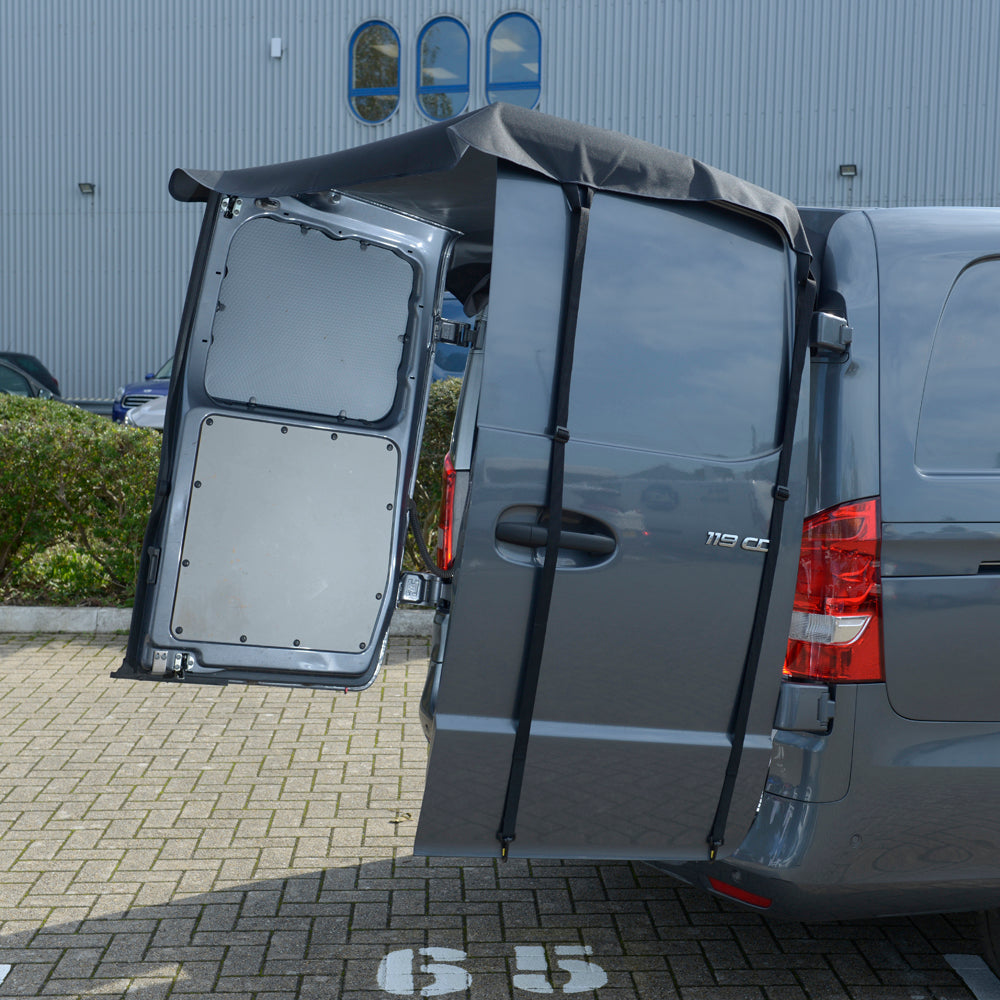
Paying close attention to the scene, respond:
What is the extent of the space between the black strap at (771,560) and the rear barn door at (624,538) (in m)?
0.02

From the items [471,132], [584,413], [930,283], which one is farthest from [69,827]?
[930,283]

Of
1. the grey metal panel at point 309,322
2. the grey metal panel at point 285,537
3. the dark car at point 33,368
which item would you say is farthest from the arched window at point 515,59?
the grey metal panel at point 285,537

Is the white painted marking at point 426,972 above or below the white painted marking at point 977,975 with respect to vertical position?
below

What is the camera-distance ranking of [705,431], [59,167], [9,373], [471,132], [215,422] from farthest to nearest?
[59,167] < [9,373] < [215,422] < [705,431] < [471,132]

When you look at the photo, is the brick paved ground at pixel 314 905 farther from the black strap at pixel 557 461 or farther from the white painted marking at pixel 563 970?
the black strap at pixel 557 461

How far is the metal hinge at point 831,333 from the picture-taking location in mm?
2615

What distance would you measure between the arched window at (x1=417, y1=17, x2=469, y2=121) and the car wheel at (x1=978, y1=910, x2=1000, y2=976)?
18.1 metres

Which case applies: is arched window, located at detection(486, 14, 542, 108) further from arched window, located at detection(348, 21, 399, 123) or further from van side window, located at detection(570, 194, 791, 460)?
van side window, located at detection(570, 194, 791, 460)

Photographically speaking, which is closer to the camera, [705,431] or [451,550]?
[705,431]

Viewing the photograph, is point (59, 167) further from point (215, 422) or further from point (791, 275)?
point (791, 275)

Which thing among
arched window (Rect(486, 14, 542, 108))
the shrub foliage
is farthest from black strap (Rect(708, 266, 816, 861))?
arched window (Rect(486, 14, 542, 108))

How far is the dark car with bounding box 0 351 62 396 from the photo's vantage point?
17141 mm

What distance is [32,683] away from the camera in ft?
19.8

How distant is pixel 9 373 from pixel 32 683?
12.1m
